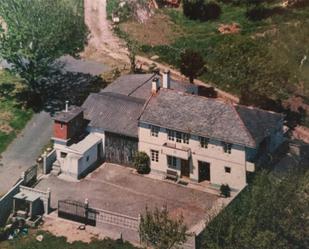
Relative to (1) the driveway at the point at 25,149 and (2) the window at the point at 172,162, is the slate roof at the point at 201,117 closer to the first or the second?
(2) the window at the point at 172,162

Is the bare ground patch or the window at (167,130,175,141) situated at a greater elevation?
the bare ground patch

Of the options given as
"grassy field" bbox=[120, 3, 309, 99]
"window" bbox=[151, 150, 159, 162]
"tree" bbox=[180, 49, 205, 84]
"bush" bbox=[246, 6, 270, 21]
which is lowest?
"window" bbox=[151, 150, 159, 162]

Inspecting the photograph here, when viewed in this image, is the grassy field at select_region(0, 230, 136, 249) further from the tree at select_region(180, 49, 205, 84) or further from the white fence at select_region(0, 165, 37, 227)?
the tree at select_region(180, 49, 205, 84)

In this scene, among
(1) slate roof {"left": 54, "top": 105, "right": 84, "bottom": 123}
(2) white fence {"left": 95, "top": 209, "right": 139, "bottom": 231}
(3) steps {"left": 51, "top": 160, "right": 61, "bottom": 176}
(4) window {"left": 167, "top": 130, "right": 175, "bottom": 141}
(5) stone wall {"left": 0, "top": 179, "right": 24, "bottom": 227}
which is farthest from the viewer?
(3) steps {"left": 51, "top": 160, "right": 61, "bottom": 176}

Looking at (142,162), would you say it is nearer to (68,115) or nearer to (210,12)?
(68,115)

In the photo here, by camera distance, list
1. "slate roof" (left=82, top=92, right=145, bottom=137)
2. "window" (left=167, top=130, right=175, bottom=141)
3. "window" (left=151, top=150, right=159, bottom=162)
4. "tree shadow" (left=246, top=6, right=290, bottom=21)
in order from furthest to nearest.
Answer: "tree shadow" (left=246, top=6, right=290, bottom=21) < "slate roof" (left=82, top=92, right=145, bottom=137) < "window" (left=151, top=150, right=159, bottom=162) < "window" (left=167, top=130, right=175, bottom=141)

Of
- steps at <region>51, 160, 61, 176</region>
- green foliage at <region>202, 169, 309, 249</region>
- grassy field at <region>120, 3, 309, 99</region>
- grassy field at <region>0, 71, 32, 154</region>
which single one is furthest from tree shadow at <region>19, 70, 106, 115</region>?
green foliage at <region>202, 169, 309, 249</region>

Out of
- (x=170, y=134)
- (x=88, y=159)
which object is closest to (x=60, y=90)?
(x=88, y=159)
